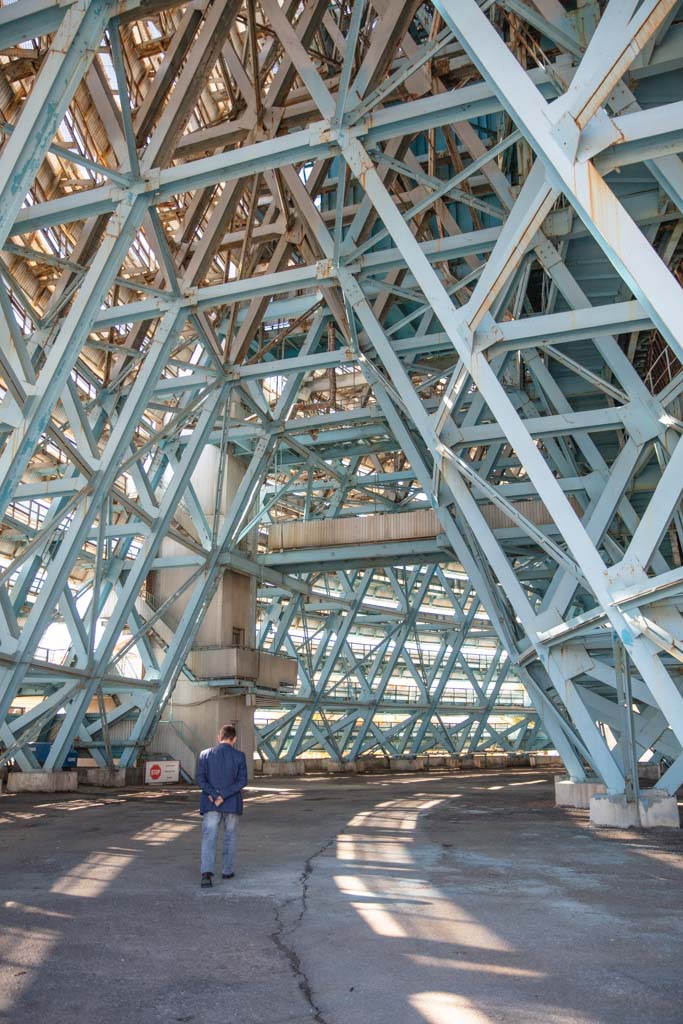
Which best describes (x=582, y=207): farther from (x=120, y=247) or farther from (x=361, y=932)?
(x=120, y=247)

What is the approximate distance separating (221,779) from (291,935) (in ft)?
7.36

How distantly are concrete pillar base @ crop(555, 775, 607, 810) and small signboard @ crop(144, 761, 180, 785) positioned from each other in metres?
10.7

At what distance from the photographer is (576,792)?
1474 cm

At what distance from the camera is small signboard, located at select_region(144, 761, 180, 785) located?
848 inches

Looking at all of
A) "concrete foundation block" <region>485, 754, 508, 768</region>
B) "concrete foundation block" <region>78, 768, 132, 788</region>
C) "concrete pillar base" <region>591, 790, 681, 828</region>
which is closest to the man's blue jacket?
"concrete pillar base" <region>591, 790, 681, 828</region>

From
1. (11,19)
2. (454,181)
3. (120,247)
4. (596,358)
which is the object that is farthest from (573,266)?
(11,19)

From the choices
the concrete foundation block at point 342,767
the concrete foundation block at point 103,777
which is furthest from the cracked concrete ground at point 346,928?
the concrete foundation block at point 342,767

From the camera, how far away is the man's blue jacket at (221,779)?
→ 297 inches

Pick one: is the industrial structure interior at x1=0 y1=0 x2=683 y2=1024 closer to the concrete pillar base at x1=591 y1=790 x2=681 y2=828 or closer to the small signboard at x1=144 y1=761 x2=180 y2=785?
the concrete pillar base at x1=591 y1=790 x2=681 y2=828

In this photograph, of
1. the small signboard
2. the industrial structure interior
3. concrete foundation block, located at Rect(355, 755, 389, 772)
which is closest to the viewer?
the industrial structure interior

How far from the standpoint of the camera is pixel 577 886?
7.15 m

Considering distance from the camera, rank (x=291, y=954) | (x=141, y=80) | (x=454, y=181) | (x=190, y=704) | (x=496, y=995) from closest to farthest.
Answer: (x=496, y=995)
(x=291, y=954)
(x=454, y=181)
(x=141, y=80)
(x=190, y=704)

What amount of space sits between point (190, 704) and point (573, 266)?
1490 cm

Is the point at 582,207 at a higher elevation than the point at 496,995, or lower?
higher
